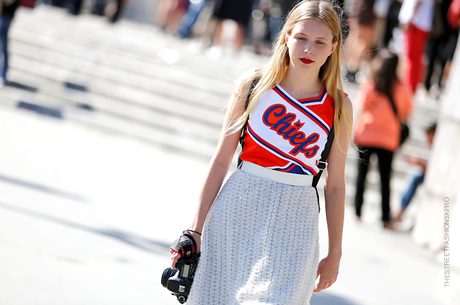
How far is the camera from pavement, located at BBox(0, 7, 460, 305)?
4203mm

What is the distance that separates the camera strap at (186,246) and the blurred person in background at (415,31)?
7.54 m

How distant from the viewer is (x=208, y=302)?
2383 millimetres

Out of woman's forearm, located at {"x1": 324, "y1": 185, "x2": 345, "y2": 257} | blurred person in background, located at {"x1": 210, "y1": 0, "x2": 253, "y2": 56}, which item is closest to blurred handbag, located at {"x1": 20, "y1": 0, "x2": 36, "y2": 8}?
blurred person in background, located at {"x1": 210, "y1": 0, "x2": 253, "y2": 56}

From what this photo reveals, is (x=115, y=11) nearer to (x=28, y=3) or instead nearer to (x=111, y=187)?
(x=28, y=3)

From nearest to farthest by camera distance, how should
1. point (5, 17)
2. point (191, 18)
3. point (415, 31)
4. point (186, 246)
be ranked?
1. point (186, 246)
2. point (415, 31)
3. point (5, 17)
4. point (191, 18)

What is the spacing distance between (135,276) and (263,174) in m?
2.20

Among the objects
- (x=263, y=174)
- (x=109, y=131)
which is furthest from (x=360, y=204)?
(x=263, y=174)

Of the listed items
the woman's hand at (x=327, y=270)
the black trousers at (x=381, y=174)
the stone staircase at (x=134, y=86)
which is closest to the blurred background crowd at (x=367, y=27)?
the stone staircase at (x=134, y=86)

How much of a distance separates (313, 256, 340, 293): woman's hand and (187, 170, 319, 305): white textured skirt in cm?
11

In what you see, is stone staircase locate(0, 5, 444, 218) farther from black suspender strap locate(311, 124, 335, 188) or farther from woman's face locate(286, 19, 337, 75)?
woman's face locate(286, 19, 337, 75)

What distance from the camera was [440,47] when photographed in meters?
10.3

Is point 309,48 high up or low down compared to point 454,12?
down

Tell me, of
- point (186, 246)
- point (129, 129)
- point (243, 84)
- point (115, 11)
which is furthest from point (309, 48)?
point (115, 11)

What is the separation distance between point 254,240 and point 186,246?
Result: 268 mm
